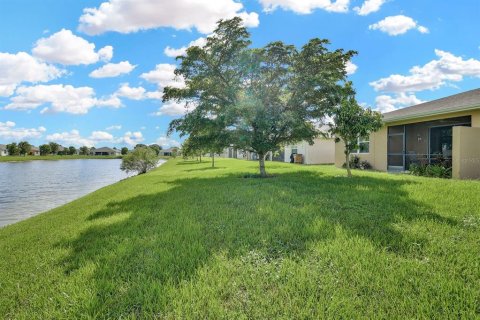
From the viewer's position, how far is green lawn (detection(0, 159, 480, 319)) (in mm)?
3146

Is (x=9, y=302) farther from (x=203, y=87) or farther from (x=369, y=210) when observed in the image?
(x=203, y=87)

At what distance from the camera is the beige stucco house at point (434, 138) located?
12249 millimetres

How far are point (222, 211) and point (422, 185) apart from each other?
20.8 feet

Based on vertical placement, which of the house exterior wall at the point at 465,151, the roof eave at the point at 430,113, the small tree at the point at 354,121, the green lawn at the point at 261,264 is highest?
the roof eave at the point at 430,113

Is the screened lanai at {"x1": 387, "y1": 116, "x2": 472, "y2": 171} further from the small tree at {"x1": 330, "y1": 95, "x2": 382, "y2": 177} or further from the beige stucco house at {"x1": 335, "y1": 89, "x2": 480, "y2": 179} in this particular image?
the small tree at {"x1": 330, "y1": 95, "x2": 382, "y2": 177}

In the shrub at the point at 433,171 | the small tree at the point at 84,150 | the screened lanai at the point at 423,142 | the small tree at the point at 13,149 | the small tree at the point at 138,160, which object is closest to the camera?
the shrub at the point at 433,171

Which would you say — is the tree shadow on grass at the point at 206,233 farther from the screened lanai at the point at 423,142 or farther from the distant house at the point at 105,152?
the distant house at the point at 105,152

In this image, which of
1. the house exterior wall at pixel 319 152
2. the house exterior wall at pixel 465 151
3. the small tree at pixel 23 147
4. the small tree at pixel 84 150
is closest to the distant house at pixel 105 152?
the small tree at pixel 84 150

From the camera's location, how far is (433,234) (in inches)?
187

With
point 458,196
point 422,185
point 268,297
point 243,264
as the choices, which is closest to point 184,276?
point 243,264

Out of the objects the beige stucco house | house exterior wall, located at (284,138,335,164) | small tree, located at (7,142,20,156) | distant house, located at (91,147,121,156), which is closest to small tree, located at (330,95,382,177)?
the beige stucco house

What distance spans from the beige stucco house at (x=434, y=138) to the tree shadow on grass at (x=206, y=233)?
6260 mm

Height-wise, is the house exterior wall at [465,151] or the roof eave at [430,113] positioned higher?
the roof eave at [430,113]

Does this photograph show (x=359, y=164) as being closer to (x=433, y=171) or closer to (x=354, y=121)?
(x=433, y=171)
